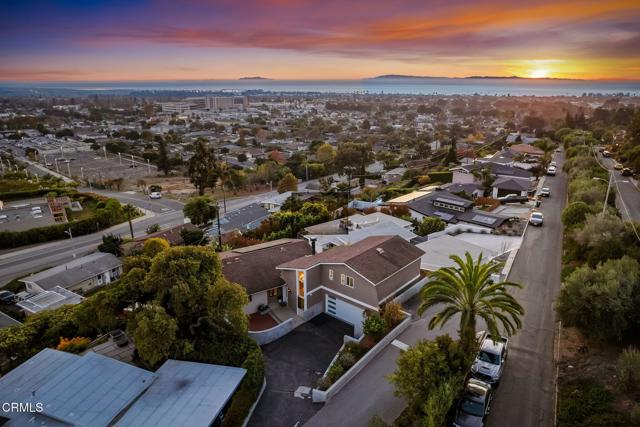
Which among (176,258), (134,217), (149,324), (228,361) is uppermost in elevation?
(176,258)

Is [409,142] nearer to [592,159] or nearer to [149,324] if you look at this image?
[592,159]

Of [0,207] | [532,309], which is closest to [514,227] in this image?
[532,309]

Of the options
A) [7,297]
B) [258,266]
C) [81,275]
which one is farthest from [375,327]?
[7,297]

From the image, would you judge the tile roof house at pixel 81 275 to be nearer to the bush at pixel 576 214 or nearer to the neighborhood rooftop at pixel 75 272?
the neighborhood rooftop at pixel 75 272

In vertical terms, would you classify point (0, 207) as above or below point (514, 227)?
below

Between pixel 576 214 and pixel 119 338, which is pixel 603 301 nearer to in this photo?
pixel 576 214
